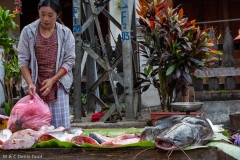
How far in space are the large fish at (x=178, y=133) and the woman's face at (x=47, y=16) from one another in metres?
1.70

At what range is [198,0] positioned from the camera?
1137 cm

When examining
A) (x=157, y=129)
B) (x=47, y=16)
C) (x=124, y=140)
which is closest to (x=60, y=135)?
Answer: (x=124, y=140)

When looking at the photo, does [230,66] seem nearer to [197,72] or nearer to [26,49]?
[197,72]

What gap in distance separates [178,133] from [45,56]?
203 cm

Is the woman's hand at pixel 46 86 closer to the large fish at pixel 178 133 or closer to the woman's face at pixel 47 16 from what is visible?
the woman's face at pixel 47 16

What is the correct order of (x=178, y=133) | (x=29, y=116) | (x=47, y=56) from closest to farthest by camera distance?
(x=178, y=133)
(x=29, y=116)
(x=47, y=56)

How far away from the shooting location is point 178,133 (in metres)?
2.72

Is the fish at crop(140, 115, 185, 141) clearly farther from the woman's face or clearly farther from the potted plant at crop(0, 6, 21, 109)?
the potted plant at crop(0, 6, 21, 109)

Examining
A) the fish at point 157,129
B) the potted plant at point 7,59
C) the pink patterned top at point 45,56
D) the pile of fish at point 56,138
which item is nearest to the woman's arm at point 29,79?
the pink patterned top at point 45,56

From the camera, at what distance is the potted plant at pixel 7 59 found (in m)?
7.39

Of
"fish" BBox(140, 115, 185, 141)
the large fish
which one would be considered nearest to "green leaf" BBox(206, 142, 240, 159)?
the large fish

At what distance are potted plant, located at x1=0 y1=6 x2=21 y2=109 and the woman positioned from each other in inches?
125

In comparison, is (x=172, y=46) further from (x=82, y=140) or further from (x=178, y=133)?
(x=178, y=133)

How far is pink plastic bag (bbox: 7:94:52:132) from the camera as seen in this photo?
3.97m
